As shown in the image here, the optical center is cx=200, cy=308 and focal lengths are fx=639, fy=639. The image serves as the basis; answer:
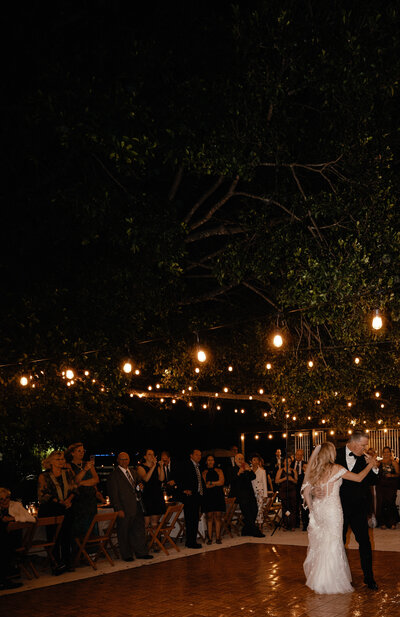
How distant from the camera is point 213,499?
12.1 meters

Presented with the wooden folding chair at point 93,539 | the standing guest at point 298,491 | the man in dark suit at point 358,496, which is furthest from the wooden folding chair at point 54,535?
the standing guest at point 298,491

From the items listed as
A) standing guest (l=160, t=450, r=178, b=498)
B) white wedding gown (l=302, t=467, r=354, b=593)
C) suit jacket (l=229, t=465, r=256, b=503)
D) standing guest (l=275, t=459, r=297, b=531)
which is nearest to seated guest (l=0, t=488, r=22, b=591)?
white wedding gown (l=302, t=467, r=354, b=593)

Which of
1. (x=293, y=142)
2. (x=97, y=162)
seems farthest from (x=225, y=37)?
(x=97, y=162)

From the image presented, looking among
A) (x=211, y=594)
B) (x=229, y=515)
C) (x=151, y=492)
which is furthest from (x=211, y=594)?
(x=229, y=515)

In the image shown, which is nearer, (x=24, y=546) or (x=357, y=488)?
(x=357, y=488)

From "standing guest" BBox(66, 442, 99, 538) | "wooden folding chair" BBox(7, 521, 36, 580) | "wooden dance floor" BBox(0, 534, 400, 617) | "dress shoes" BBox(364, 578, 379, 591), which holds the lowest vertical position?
"wooden dance floor" BBox(0, 534, 400, 617)

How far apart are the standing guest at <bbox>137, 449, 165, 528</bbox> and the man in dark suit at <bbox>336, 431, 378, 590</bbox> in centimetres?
433

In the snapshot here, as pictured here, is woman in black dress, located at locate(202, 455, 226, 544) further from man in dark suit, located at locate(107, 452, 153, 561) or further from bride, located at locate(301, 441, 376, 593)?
bride, located at locate(301, 441, 376, 593)

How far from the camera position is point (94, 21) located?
25.6 feet

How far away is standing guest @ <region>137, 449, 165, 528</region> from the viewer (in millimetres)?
11047

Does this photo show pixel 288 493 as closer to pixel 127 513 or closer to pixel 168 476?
pixel 168 476

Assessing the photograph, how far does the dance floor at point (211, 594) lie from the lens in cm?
675

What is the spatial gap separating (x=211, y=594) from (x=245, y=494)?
5422 millimetres

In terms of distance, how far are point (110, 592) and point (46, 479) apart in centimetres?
214
